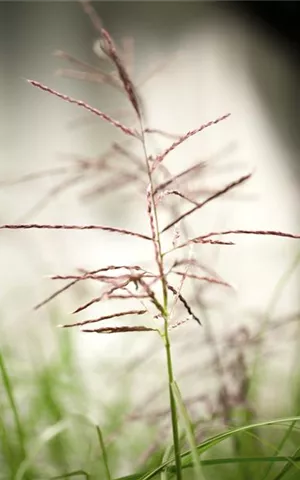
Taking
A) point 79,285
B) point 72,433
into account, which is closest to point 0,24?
point 79,285

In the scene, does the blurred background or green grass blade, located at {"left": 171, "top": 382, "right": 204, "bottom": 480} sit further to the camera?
the blurred background

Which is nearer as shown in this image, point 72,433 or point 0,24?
point 72,433

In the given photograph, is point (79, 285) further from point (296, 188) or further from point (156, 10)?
point (156, 10)

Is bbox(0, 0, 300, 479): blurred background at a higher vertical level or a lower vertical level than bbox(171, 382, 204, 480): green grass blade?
Answer: higher

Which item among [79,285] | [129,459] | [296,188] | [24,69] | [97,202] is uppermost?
[24,69]

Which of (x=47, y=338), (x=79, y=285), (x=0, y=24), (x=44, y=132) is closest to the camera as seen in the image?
(x=79, y=285)

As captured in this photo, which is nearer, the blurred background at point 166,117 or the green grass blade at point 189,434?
the green grass blade at point 189,434

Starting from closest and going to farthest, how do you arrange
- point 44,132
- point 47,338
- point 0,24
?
1. point 47,338
2. point 0,24
3. point 44,132

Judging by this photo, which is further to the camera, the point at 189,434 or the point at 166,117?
the point at 166,117

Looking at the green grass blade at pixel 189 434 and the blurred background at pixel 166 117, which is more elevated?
the blurred background at pixel 166 117

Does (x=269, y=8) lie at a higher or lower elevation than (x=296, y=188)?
higher

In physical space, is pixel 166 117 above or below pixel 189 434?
above
